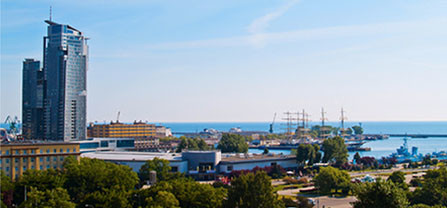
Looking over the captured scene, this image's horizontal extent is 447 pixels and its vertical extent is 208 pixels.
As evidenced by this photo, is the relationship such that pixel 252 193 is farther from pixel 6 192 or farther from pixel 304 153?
pixel 304 153

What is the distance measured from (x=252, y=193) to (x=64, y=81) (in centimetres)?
6350

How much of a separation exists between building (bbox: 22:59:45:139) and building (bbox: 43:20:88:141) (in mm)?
2698

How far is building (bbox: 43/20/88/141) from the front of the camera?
269 feet

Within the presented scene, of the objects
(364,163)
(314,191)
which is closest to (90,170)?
(314,191)

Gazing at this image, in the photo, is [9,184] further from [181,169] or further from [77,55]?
[77,55]

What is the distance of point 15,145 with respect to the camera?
40562 millimetres

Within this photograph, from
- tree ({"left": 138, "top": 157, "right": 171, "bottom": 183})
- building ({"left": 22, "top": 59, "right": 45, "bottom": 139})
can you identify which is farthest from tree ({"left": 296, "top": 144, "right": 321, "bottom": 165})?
building ({"left": 22, "top": 59, "right": 45, "bottom": 139})

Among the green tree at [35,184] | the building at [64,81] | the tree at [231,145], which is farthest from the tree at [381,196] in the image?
the building at [64,81]

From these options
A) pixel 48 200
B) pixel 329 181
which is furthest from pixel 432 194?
pixel 48 200

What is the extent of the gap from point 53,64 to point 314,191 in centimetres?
5613

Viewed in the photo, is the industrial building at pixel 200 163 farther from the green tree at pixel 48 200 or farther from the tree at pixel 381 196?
the tree at pixel 381 196

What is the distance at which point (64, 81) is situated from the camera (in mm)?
81688

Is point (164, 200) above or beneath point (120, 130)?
beneath

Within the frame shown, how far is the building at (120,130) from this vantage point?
4094 inches
